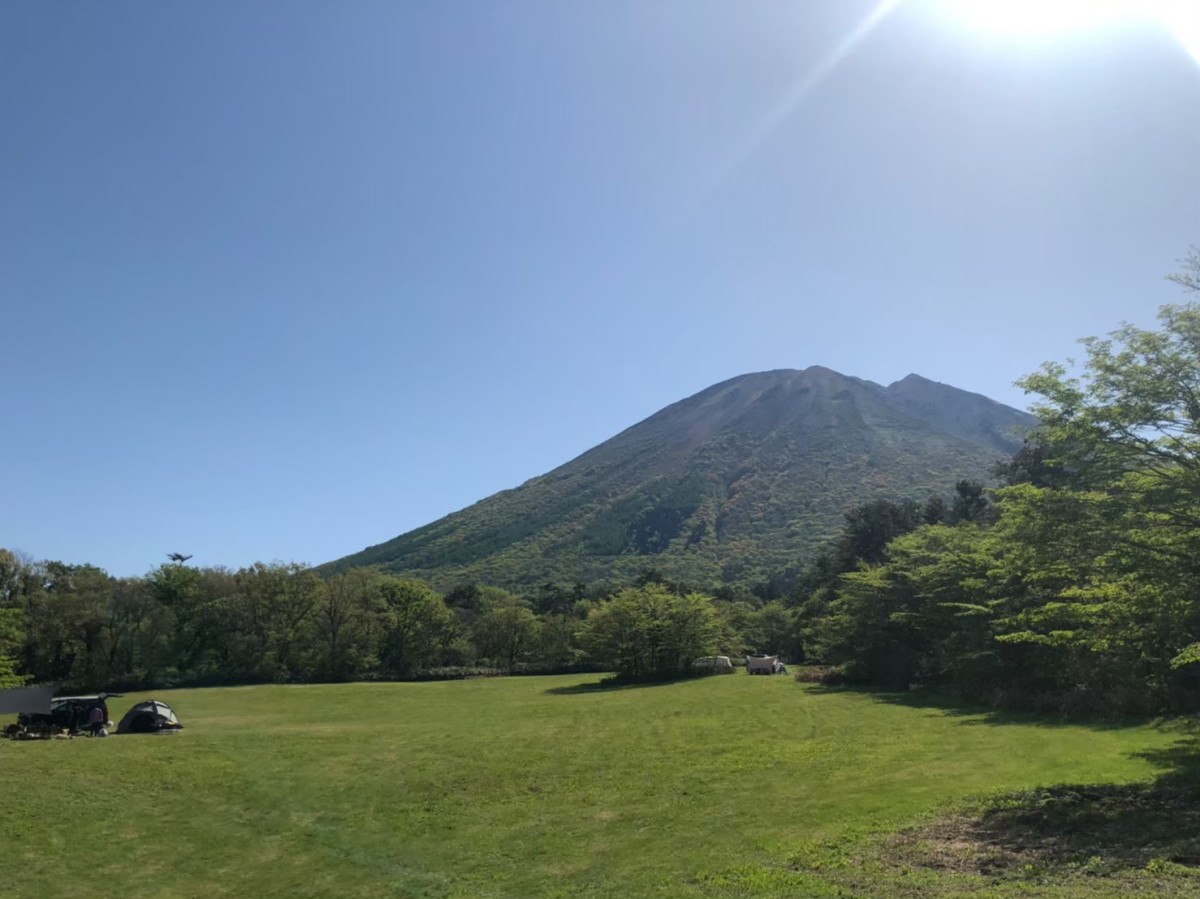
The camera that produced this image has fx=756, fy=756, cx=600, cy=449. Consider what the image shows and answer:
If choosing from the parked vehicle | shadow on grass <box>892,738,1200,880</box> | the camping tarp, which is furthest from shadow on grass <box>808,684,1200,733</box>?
the camping tarp

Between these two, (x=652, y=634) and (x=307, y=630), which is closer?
(x=652, y=634)

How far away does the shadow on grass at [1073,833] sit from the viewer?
879 cm

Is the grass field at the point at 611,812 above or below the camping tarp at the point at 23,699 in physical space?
below

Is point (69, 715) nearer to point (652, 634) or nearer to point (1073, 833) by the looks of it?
point (1073, 833)

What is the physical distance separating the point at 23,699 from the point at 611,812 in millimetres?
28720

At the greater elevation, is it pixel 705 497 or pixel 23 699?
pixel 705 497

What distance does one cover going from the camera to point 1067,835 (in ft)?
33.2

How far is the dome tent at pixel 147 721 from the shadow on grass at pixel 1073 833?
23.4m

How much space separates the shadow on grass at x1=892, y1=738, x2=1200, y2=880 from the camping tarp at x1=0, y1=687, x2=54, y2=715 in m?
31.7

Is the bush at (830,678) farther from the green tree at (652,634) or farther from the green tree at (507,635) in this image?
the green tree at (507,635)

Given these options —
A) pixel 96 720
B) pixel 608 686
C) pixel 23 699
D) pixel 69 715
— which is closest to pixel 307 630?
pixel 608 686

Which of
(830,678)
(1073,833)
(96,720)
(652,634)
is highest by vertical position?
(96,720)

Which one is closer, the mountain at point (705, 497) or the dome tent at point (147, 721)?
the dome tent at point (147, 721)

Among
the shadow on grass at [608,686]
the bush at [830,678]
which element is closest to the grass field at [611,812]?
the bush at [830,678]
